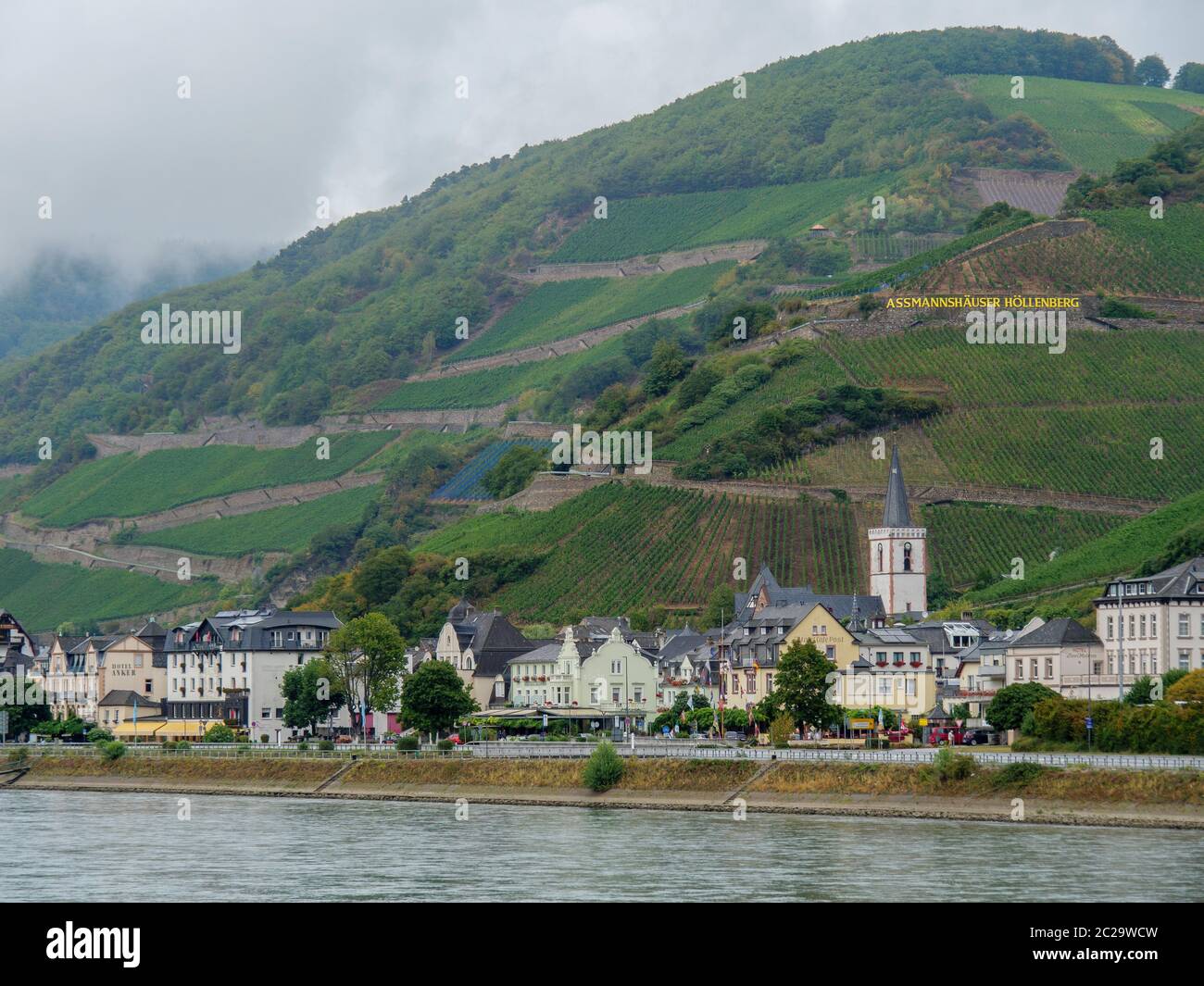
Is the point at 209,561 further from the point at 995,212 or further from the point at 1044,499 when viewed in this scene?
the point at 1044,499

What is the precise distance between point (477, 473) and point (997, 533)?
2684 inches

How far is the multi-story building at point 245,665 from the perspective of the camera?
10119cm

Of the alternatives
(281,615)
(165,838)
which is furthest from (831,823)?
(281,615)

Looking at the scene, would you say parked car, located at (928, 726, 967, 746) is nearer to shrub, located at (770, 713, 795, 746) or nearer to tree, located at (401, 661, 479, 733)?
shrub, located at (770, 713, 795, 746)

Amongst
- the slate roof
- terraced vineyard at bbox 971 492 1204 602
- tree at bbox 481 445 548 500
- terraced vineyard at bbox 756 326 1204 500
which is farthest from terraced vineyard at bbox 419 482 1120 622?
the slate roof

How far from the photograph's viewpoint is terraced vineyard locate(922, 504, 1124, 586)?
115 meters

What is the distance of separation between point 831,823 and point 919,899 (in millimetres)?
18472

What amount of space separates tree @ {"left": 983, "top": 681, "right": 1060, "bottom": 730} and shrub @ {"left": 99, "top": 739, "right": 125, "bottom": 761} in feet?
121

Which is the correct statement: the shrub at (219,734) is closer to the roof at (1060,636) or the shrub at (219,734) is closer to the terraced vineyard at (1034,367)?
the roof at (1060,636)

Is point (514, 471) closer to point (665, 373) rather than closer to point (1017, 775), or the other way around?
point (665, 373)

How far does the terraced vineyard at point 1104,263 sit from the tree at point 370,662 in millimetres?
67624

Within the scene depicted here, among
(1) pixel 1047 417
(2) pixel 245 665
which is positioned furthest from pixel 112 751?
(1) pixel 1047 417

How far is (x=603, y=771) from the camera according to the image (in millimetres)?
67062

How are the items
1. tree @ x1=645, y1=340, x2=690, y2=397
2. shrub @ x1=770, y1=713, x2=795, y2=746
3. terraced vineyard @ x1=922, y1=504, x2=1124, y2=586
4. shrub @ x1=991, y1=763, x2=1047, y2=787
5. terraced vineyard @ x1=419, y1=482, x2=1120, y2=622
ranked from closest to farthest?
shrub @ x1=991, y1=763, x2=1047, y2=787 < shrub @ x1=770, y1=713, x2=795, y2=746 < terraced vineyard @ x1=922, y1=504, x2=1124, y2=586 < terraced vineyard @ x1=419, y1=482, x2=1120, y2=622 < tree @ x1=645, y1=340, x2=690, y2=397
